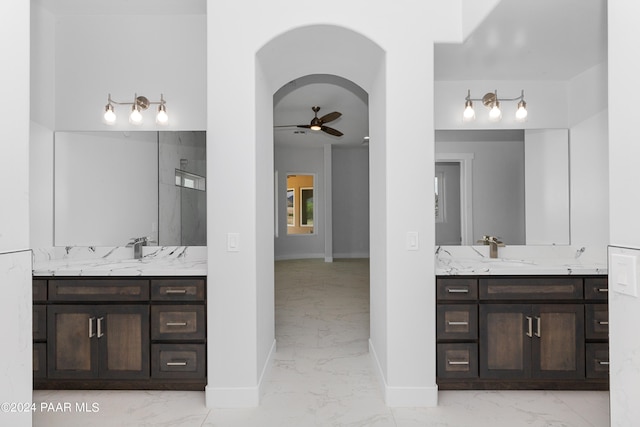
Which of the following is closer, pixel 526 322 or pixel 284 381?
pixel 526 322

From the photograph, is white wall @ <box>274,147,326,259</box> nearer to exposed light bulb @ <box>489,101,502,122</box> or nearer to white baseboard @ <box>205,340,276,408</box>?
exposed light bulb @ <box>489,101,502,122</box>

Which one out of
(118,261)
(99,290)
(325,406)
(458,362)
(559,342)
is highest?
(118,261)

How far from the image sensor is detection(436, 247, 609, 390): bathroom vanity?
2.48m

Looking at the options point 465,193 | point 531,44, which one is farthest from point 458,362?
point 531,44

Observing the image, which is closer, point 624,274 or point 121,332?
point 624,274

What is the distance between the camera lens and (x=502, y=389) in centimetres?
254

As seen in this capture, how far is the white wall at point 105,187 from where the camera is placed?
309cm

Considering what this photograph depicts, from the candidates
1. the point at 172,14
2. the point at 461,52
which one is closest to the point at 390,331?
the point at 461,52

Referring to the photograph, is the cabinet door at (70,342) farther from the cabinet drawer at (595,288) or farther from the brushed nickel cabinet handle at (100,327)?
the cabinet drawer at (595,288)

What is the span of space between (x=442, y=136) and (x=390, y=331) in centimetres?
177

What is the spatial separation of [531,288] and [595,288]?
0.42 m

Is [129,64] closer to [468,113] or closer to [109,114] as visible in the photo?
[109,114]

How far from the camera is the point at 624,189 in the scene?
1189mm

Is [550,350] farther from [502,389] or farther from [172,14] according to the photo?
[172,14]
